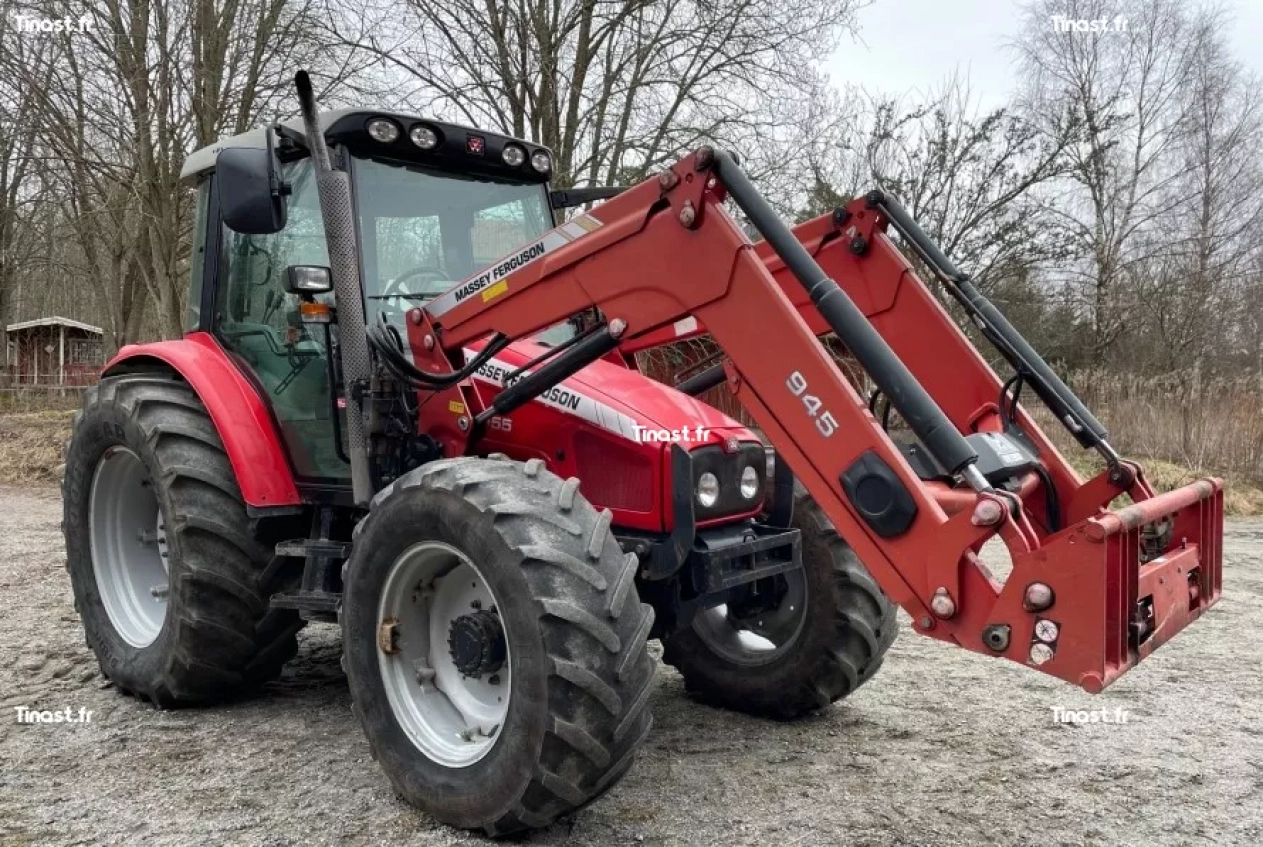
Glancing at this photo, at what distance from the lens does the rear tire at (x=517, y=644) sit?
2.65 m

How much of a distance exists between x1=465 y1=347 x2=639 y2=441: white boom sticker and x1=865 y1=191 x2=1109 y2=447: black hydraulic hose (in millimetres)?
1291

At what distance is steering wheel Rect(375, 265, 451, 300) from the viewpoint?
3.81 meters

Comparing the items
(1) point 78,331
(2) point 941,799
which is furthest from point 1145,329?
(1) point 78,331

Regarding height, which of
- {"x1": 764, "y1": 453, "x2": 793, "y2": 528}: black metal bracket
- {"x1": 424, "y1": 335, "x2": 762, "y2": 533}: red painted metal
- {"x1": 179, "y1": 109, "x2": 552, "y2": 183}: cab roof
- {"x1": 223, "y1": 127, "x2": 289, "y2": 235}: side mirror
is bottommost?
{"x1": 764, "y1": 453, "x2": 793, "y2": 528}: black metal bracket

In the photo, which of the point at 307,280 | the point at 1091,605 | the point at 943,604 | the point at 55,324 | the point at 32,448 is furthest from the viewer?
the point at 55,324

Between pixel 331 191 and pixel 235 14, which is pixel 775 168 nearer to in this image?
pixel 235 14

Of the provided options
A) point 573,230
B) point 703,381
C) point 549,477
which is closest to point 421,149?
point 573,230

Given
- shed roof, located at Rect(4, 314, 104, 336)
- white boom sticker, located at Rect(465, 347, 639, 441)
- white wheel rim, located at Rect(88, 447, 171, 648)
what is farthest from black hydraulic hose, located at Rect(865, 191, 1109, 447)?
shed roof, located at Rect(4, 314, 104, 336)

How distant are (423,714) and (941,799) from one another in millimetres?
1714

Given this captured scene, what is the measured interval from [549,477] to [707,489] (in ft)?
2.28

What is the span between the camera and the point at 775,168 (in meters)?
12.1

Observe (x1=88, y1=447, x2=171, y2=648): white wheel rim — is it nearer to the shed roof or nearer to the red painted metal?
the red painted metal

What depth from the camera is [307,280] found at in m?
3.60

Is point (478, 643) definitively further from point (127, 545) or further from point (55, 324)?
point (55, 324)
